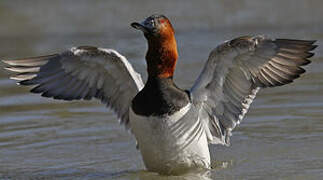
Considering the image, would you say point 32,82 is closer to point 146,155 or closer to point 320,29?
point 146,155

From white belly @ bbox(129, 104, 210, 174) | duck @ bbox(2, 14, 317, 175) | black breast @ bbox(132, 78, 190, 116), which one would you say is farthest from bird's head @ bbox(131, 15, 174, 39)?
white belly @ bbox(129, 104, 210, 174)

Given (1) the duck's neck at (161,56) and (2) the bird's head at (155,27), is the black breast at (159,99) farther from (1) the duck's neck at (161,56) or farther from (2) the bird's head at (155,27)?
(2) the bird's head at (155,27)

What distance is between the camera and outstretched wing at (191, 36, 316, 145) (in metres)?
7.51

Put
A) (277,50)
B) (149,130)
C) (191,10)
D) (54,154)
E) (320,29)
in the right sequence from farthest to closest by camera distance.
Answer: (191,10) < (320,29) < (54,154) < (277,50) < (149,130)

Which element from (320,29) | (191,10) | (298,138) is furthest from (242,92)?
(191,10)

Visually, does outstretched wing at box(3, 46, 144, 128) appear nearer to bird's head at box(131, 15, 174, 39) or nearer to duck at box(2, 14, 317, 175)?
duck at box(2, 14, 317, 175)

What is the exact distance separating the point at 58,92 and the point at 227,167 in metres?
1.83

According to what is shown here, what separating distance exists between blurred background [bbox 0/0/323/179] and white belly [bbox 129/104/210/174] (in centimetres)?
25

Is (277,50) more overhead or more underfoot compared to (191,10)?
more overhead

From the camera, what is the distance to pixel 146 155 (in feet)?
24.3

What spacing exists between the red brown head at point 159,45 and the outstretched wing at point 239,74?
39 cm

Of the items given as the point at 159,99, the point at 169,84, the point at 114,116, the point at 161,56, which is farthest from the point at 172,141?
the point at 114,116

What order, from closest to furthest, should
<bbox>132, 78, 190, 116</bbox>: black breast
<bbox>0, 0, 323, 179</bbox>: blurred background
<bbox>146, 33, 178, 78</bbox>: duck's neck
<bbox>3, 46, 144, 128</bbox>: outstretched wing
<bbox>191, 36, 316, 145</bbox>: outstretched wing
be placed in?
<bbox>132, 78, 190, 116</bbox>: black breast
<bbox>146, 33, 178, 78</bbox>: duck's neck
<bbox>191, 36, 316, 145</bbox>: outstretched wing
<bbox>3, 46, 144, 128</bbox>: outstretched wing
<bbox>0, 0, 323, 179</bbox>: blurred background

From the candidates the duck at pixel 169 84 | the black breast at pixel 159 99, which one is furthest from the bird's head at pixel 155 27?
the black breast at pixel 159 99
